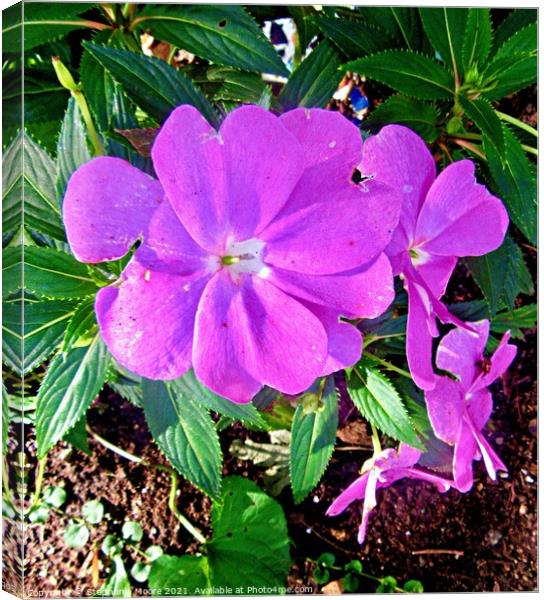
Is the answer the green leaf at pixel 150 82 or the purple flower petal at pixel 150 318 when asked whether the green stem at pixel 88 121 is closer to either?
the green leaf at pixel 150 82

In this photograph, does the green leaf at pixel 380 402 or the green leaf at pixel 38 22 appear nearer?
the green leaf at pixel 38 22

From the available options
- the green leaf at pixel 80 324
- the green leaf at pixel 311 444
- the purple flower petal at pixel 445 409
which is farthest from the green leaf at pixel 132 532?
the purple flower petal at pixel 445 409

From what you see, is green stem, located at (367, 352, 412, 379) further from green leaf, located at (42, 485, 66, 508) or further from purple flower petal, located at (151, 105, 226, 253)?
green leaf, located at (42, 485, 66, 508)

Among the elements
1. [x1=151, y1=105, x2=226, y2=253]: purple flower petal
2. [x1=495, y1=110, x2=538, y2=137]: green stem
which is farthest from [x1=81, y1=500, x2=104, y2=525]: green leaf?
[x1=495, y1=110, x2=538, y2=137]: green stem

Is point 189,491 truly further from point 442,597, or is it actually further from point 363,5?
point 363,5

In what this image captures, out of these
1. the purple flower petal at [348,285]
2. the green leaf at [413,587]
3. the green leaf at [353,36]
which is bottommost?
the green leaf at [413,587]

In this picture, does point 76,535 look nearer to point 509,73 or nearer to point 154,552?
point 154,552

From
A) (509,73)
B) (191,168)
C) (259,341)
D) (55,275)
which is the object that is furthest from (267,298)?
(509,73)

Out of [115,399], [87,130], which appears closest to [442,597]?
[115,399]
